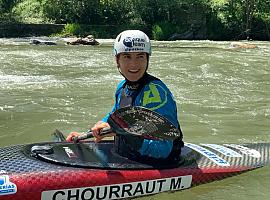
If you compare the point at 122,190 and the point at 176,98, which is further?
the point at 176,98

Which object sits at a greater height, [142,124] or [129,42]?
[129,42]

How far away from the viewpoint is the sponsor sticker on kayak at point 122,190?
3.03 meters

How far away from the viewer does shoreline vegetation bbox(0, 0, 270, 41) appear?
23312 mm

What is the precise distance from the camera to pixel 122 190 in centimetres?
319

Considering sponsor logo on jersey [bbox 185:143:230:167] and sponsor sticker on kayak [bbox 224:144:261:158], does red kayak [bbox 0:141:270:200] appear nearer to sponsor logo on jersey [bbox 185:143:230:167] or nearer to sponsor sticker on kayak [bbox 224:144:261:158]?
sponsor logo on jersey [bbox 185:143:230:167]

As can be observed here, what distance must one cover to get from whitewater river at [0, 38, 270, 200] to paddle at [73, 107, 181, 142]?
1.73ft

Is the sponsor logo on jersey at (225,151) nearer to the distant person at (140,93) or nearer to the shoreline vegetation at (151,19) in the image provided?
the distant person at (140,93)

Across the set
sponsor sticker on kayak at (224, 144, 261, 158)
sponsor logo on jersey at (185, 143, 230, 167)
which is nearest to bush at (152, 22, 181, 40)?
sponsor sticker on kayak at (224, 144, 261, 158)

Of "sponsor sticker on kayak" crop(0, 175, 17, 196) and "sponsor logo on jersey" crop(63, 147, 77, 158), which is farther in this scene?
"sponsor logo on jersey" crop(63, 147, 77, 158)

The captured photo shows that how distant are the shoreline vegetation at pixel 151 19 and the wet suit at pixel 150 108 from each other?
19.7 m

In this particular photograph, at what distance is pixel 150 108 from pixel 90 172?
0.60 metres

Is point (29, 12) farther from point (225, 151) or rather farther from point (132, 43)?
point (132, 43)

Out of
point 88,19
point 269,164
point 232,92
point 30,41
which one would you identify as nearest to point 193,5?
point 88,19

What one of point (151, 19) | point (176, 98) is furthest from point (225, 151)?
point (151, 19)
